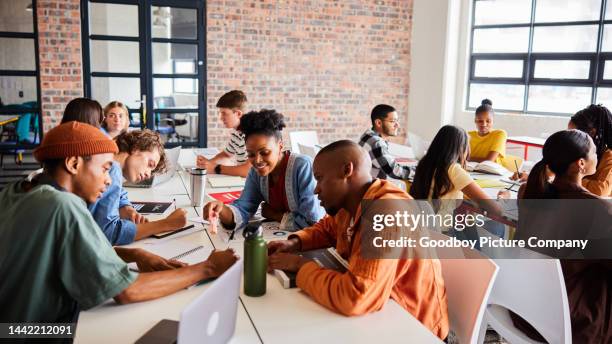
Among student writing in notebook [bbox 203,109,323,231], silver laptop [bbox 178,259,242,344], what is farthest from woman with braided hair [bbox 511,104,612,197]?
silver laptop [bbox 178,259,242,344]

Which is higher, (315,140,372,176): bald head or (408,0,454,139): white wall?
(408,0,454,139): white wall

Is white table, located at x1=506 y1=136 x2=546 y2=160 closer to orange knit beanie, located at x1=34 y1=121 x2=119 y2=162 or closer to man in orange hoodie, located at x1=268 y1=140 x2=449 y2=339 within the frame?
man in orange hoodie, located at x1=268 y1=140 x2=449 y2=339

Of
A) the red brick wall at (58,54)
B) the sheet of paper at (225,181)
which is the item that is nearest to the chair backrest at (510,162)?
the sheet of paper at (225,181)

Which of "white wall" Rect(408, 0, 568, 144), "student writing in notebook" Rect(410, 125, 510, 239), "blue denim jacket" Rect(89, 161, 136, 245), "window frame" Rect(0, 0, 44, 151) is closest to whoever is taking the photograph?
"blue denim jacket" Rect(89, 161, 136, 245)

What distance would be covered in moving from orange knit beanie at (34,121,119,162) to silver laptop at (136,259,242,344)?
20.8 inches

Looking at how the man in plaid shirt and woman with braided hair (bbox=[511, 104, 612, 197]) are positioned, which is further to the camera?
the man in plaid shirt

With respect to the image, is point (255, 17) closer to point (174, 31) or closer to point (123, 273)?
point (174, 31)

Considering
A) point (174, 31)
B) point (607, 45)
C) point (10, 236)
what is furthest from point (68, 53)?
point (607, 45)

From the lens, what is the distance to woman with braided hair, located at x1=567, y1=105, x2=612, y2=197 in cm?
326

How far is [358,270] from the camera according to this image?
1.50 m

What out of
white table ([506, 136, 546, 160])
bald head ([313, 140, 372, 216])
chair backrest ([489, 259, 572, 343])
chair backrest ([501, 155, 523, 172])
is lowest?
chair backrest ([489, 259, 572, 343])

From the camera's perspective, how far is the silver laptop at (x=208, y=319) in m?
1.01

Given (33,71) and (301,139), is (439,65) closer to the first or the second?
(301,139)

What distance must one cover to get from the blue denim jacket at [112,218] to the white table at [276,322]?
61cm
